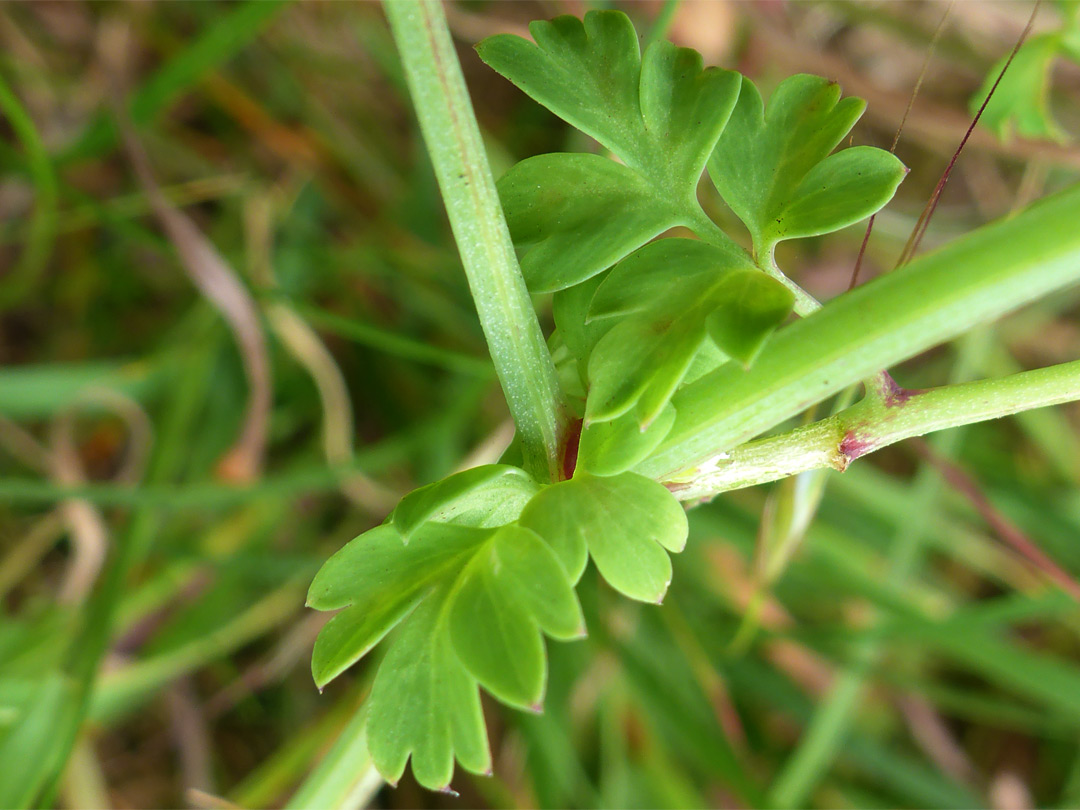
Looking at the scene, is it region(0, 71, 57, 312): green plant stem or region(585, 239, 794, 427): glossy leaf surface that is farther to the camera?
region(0, 71, 57, 312): green plant stem

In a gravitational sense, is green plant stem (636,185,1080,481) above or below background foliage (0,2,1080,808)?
above

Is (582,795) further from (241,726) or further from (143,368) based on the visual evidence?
(143,368)

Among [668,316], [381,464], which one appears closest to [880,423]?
[668,316]

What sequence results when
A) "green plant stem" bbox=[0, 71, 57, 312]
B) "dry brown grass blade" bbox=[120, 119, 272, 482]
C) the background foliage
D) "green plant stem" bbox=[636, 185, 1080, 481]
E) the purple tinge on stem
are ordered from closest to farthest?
"green plant stem" bbox=[636, 185, 1080, 481], the purple tinge on stem, "green plant stem" bbox=[0, 71, 57, 312], "dry brown grass blade" bbox=[120, 119, 272, 482], the background foliage

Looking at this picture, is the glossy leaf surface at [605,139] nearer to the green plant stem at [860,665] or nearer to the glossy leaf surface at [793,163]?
the glossy leaf surface at [793,163]

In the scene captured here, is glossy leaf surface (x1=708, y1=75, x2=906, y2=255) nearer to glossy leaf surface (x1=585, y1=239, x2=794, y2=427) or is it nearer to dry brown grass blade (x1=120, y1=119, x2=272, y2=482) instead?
glossy leaf surface (x1=585, y1=239, x2=794, y2=427)

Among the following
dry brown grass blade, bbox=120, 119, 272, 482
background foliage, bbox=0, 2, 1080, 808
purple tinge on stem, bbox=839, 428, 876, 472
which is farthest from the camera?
background foliage, bbox=0, 2, 1080, 808

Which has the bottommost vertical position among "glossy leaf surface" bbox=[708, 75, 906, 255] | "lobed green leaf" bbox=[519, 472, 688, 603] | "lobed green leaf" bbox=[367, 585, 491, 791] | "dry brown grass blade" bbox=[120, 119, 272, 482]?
"dry brown grass blade" bbox=[120, 119, 272, 482]

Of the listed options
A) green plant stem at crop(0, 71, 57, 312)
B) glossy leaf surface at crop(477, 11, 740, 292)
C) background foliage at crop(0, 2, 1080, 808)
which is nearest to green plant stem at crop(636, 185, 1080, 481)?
glossy leaf surface at crop(477, 11, 740, 292)
